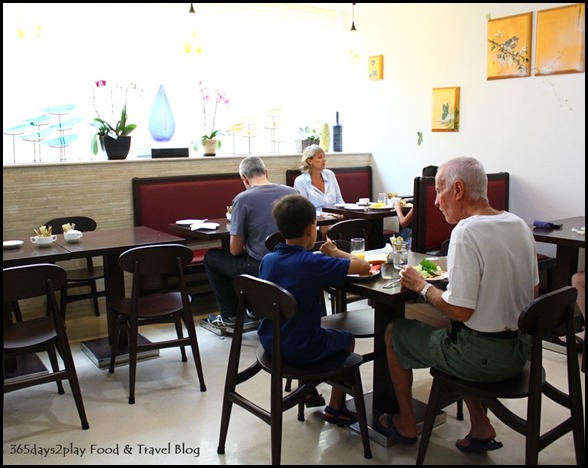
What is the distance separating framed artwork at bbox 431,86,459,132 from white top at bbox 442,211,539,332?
11.7 feet

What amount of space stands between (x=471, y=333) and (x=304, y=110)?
16.2 ft

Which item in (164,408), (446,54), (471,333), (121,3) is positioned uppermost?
(121,3)

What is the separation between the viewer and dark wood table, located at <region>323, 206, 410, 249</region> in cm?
514

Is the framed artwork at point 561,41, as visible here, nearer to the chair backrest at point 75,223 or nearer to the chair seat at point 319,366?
the chair seat at point 319,366

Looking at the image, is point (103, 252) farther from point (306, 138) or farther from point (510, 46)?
point (510, 46)

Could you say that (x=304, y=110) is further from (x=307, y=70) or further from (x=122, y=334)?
(x=122, y=334)

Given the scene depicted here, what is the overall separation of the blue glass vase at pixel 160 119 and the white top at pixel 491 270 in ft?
13.2

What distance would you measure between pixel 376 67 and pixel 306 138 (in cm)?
104

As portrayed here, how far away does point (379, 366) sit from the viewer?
286 cm

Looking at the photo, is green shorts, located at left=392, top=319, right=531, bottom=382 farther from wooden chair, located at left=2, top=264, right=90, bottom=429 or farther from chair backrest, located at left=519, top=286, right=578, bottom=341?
wooden chair, located at left=2, top=264, right=90, bottom=429

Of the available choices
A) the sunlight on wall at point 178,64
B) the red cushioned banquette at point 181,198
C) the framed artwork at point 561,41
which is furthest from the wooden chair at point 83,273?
the framed artwork at point 561,41

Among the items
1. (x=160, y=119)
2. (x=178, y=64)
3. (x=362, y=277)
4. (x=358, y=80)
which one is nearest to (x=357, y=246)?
(x=362, y=277)

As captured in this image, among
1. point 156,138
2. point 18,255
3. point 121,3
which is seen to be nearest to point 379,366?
point 18,255

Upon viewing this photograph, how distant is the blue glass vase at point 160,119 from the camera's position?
5.85 meters
